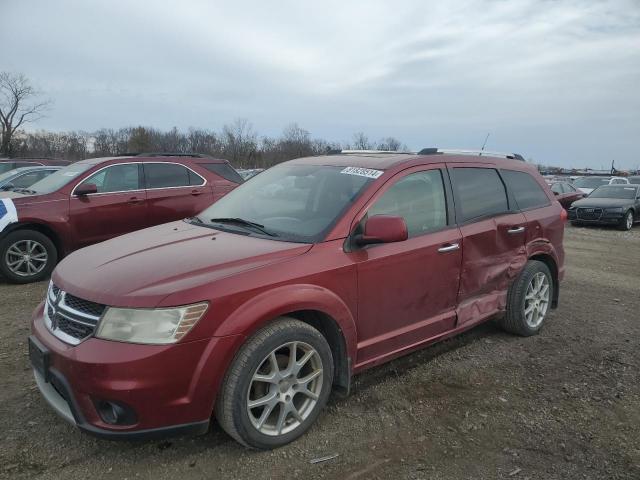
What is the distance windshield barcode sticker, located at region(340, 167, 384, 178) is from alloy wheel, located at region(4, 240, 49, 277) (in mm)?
5068

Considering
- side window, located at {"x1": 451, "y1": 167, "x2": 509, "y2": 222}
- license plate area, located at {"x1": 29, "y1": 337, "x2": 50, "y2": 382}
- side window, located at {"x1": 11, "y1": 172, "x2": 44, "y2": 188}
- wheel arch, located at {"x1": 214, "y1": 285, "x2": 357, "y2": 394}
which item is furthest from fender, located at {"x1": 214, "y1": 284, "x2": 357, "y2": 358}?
side window, located at {"x1": 11, "y1": 172, "x2": 44, "y2": 188}

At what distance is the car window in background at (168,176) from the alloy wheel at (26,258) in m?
1.81

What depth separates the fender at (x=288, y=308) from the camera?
2627 mm

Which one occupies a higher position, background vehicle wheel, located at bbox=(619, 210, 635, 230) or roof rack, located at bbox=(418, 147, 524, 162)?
roof rack, located at bbox=(418, 147, 524, 162)

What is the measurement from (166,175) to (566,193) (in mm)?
16651

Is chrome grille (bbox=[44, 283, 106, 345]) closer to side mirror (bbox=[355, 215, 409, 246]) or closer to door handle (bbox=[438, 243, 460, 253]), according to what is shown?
side mirror (bbox=[355, 215, 409, 246])

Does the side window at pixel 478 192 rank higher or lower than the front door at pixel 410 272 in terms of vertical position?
higher

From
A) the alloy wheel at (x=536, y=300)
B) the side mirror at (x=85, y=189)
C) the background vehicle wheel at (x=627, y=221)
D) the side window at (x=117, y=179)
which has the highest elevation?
the side window at (x=117, y=179)

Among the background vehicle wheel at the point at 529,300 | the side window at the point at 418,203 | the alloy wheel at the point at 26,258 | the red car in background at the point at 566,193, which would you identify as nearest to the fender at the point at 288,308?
the side window at the point at 418,203

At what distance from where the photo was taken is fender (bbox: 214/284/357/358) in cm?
263

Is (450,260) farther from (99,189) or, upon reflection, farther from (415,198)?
(99,189)

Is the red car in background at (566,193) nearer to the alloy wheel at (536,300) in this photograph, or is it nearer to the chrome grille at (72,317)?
the alloy wheel at (536,300)

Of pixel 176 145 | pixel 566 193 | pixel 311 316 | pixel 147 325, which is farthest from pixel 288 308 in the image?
pixel 176 145

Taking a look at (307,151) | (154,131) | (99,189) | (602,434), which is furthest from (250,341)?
(154,131)
